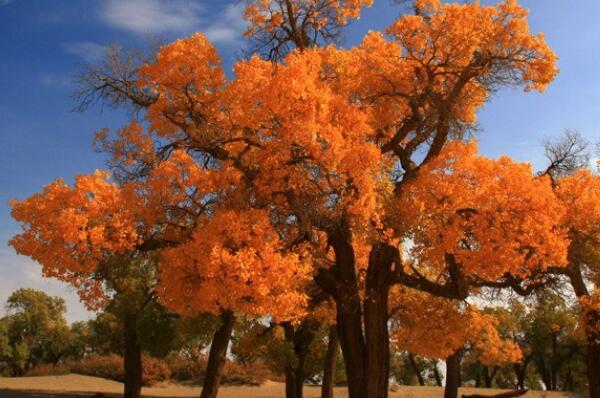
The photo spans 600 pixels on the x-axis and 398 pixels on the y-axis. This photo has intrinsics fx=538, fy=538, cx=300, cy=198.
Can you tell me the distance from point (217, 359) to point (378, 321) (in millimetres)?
9339

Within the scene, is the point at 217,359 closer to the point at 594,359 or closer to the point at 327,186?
the point at 327,186

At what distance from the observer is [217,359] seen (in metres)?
23.7

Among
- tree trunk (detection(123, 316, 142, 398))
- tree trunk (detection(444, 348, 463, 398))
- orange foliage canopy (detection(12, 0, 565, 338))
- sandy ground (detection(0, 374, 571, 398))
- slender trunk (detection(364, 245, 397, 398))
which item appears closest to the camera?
orange foliage canopy (detection(12, 0, 565, 338))

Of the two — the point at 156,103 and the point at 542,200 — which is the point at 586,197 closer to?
the point at 542,200

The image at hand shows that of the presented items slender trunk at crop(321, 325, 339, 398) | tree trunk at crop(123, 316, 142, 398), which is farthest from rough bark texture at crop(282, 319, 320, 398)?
tree trunk at crop(123, 316, 142, 398)

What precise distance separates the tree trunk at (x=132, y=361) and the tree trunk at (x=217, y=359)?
5.42m

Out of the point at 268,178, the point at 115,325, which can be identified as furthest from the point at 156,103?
the point at 115,325

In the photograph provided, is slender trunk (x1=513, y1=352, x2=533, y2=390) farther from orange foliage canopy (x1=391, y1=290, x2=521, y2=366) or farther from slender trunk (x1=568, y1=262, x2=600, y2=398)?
orange foliage canopy (x1=391, y1=290, x2=521, y2=366)

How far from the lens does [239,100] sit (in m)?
14.7

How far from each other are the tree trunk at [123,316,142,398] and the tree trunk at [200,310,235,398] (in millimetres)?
5416

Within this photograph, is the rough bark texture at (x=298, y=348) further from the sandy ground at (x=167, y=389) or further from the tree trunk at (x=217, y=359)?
the sandy ground at (x=167, y=389)

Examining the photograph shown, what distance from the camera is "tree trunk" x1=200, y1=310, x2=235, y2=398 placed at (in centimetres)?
2306

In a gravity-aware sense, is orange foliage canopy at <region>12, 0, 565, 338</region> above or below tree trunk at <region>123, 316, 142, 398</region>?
above

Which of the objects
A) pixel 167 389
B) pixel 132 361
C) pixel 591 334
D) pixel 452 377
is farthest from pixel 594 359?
pixel 167 389
